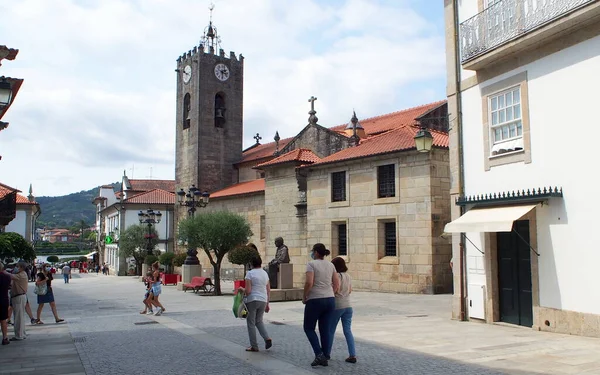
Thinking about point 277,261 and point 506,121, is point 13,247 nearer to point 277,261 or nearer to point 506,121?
point 277,261

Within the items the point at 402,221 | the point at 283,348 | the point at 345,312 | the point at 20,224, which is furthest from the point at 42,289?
the point at 20,224

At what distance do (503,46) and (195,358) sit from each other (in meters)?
8.16

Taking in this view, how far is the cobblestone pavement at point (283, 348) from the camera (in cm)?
729

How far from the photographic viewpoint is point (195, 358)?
26.6 ft

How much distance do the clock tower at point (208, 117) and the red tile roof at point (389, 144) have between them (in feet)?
63.5

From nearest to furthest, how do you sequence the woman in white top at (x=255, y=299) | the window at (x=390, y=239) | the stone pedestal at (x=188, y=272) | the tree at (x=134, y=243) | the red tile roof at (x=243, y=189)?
1. the woman in white top at (x=255, y=299)
2. the window at (x=390, y=239)
3. the stone pedestal at (x=188, y=272)
4. the red tile roof at (x=243, y=189)
5. the tree at (x=134, y=243)

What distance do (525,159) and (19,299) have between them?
33.3ft

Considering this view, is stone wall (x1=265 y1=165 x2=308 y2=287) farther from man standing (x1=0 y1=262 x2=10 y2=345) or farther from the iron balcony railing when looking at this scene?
man standing (x1=0 y1=262 x2=10 y2=345)

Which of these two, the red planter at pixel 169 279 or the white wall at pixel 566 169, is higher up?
the white wall at pixel 566 169

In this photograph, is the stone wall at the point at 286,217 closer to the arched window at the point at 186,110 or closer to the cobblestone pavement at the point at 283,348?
the cobblestone pavement at the point at 283,348

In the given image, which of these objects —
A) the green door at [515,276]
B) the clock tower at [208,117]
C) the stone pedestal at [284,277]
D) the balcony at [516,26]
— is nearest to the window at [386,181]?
the stone pedestal at [284,277]

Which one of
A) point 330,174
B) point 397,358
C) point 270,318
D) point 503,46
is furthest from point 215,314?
point 330,174

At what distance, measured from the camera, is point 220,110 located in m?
43.9

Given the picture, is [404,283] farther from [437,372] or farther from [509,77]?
[437,372]
